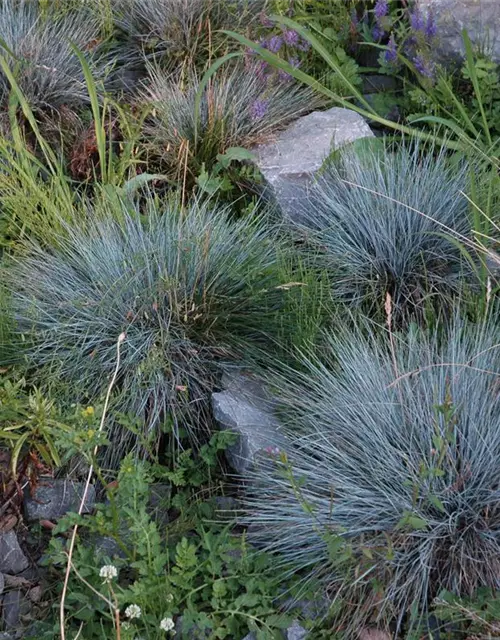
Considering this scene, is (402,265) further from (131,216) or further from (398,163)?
(131,216)

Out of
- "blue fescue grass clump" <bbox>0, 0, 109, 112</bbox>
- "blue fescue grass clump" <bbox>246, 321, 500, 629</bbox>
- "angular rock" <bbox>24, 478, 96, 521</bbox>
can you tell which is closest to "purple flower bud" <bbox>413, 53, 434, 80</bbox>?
"blue fescue grass clump" <bbox>0, 0, 109, 112</bbox>

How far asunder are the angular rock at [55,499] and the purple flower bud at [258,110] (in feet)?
6.18

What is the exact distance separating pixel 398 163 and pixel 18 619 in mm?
2179

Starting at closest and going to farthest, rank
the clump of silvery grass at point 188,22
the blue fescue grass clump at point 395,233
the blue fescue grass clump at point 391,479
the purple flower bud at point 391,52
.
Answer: the blue fescue grass clump at point 391,479
the blue fescue grass clump at point 395,233
the purple flower bud at point 391,52
the clump of silvery grass at point 188,22

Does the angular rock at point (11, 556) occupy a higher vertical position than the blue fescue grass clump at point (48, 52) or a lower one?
lower

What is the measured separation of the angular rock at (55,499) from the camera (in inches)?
108

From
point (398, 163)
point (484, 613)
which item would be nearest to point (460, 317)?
point (398, 163)

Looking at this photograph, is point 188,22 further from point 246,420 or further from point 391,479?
point 391,479

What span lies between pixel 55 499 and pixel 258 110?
196 centimetres

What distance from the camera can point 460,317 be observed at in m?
3.02

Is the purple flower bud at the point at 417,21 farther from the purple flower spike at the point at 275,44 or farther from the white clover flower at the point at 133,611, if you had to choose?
the white clover flower at the point at 133,611

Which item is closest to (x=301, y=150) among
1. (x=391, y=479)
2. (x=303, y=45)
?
(x=303, y=45)

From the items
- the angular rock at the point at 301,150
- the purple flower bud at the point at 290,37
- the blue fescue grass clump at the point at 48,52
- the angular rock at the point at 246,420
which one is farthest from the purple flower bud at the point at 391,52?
the angular rock at the point at 246,420

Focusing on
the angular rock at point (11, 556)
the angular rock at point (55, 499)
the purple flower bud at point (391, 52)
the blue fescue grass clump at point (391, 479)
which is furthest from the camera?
the purple flower bud at point (391, 52)
